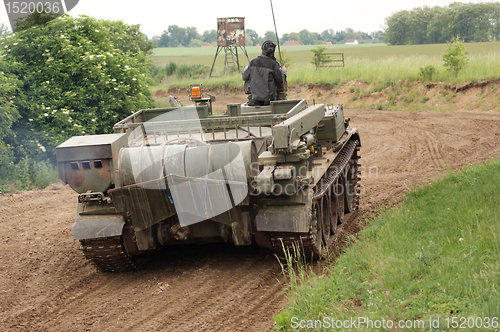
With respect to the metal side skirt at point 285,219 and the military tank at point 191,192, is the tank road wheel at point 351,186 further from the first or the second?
the metal side skirt at point 285,219

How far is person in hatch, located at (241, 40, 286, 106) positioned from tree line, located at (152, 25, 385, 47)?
92.6 feet

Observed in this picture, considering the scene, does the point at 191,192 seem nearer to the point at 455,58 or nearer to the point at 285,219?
the point at 285,219

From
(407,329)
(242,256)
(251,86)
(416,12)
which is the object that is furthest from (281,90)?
(416,12)

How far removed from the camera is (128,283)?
21.2ft

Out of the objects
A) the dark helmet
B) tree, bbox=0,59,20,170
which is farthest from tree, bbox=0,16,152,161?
the dark helmet

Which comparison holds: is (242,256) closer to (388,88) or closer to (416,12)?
(388,88)

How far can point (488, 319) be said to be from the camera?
3621 millimetres

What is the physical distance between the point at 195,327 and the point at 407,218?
3.24 m

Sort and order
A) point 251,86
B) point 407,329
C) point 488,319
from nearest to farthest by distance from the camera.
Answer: point 488,319 → point 407,329 → point 251,86

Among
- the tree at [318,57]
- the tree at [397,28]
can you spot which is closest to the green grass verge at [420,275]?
the tree at [318,57]

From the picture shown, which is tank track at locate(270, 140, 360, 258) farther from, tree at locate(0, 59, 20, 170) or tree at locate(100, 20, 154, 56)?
tree at locate(100, 20, 154, 56)

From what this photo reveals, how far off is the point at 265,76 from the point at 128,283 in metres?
3.87

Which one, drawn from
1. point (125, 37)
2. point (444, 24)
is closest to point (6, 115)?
point (125, 37)

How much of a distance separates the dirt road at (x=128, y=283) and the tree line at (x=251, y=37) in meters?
28.3
